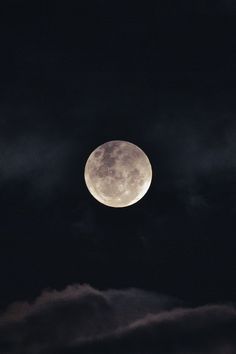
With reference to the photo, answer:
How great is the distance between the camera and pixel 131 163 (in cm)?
2098

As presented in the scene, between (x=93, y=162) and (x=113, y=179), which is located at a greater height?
(x=93, y=162)

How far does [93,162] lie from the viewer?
69.0 ft

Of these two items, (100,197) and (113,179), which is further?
(100,197)

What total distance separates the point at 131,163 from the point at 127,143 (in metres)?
1.60

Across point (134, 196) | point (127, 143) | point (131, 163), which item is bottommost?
point (134, 196)

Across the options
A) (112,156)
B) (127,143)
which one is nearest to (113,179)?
(112,156)

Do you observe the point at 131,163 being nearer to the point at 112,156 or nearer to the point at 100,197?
the point at 112,156

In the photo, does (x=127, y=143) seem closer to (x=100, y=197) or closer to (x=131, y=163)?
A: (x=131, y=163)

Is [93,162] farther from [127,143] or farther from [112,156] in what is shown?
[127,143]

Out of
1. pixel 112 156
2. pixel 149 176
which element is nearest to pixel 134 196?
pixel 149 176

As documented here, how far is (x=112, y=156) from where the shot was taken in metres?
20.8

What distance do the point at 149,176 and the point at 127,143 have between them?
278cm

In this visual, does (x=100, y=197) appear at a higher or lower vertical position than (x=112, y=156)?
lower

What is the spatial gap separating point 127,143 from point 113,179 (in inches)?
117
